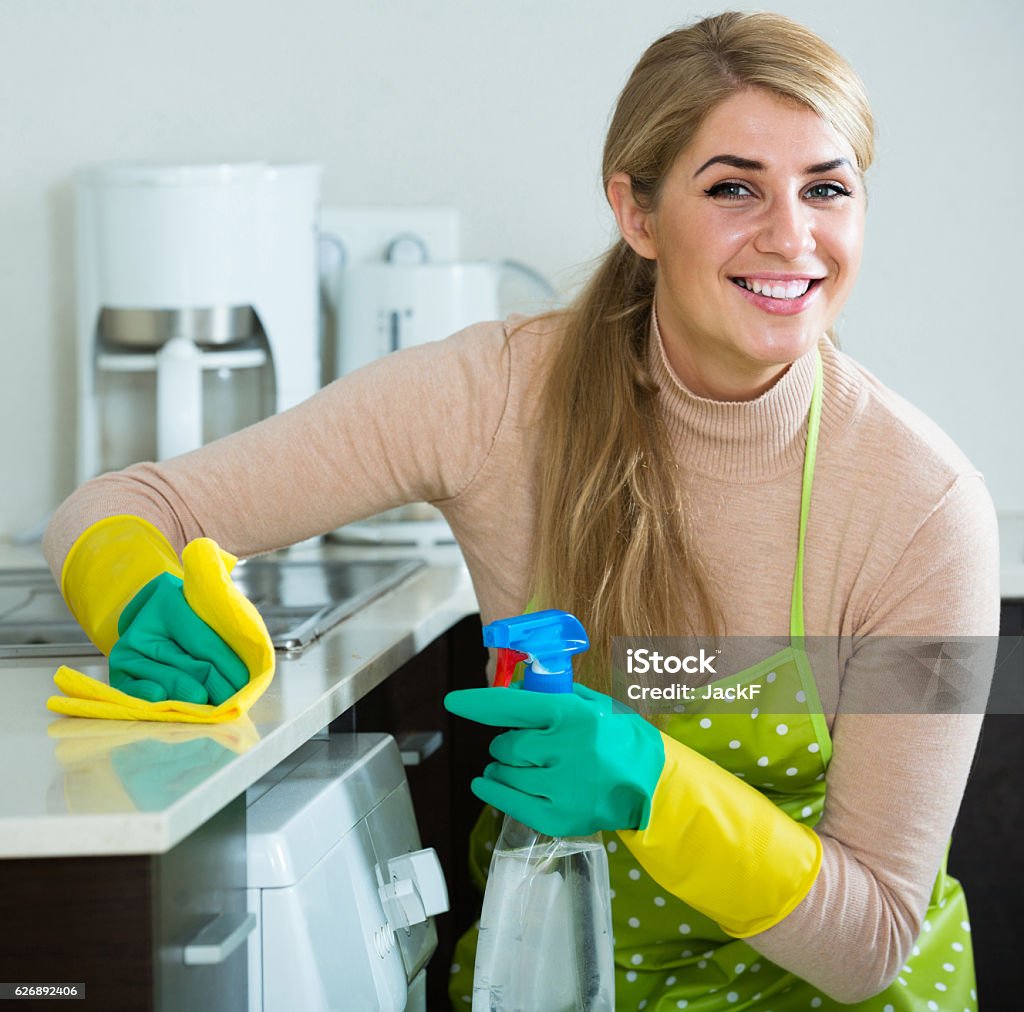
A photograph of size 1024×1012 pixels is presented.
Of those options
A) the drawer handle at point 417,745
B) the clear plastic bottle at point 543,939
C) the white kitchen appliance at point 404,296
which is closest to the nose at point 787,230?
the clear plastic bottle at point 543,939

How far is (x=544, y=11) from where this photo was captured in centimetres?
197

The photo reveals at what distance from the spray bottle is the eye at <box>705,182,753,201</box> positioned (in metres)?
0.41

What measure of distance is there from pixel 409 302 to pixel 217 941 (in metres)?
1.13

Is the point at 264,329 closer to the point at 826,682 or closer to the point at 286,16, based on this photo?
the point at 286,16

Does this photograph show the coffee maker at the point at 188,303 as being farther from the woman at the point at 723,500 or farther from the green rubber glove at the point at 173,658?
the green rubber glove at the point at 173,658

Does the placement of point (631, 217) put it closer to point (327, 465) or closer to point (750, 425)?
point (750, 425)

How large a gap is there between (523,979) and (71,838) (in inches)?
14.1

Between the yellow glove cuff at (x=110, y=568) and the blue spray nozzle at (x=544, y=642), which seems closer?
the blue spray nozzle at (x=544, y=642)

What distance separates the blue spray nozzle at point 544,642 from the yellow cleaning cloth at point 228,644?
170 millimetres

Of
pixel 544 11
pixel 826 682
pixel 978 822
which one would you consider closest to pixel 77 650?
pixel 826 682

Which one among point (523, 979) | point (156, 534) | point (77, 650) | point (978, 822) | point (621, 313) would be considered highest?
point (621, 313)

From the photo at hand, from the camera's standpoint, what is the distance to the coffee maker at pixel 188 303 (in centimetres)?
175

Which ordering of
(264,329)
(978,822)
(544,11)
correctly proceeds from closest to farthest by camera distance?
1. (978,822)
2. (264,329)
3. (544,11)

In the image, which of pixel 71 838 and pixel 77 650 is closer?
pixel 71 838
